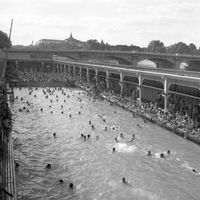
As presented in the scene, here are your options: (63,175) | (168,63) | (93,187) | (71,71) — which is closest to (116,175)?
(93,187)

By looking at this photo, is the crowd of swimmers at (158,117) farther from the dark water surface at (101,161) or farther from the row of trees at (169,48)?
the row of trees at (169,48)

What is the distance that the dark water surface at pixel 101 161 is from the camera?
24641 millimetres

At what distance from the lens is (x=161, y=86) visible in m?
49.8

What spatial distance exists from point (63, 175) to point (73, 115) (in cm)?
2537

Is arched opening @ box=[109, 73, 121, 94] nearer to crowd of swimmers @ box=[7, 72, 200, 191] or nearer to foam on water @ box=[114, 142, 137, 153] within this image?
crowd of swimmers @ box=[7, 72, 200, 191]

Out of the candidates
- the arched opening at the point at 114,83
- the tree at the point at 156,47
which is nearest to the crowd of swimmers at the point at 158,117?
the arched opening at the point at 114,83

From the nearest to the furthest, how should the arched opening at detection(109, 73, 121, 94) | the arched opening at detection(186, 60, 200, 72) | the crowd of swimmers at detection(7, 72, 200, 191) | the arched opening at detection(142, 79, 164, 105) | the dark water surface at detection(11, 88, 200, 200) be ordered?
the dark water surface at detection(11, 88, 200, 200) < the crowd of swimmers at detection(7, 72, 200, 191) < the arched opening at detection(142, 79, 164, 105) < the arched opening at detection(109, 73, 121, 94) < the arched opening at detection(186, 60, 200, 72)

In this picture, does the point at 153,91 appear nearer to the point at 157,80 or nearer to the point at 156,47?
the point at 157,80

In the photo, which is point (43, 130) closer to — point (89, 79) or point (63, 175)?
point (63, 175)

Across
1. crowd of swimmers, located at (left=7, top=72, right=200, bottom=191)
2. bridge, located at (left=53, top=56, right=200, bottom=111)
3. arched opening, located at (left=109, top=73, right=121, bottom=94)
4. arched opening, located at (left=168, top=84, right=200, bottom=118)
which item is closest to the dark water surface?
crowd of swimmers, located at (left=7, top=72, right=200, bottom=191)

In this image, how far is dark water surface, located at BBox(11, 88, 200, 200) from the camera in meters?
24.6

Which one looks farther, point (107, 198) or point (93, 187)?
point (93, 187)

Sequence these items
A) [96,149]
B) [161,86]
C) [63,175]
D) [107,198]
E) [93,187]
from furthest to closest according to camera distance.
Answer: [161,86] < [96,149] < [63,175] < [93,187] < [107,198]

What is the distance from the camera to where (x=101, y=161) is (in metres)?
31.2
